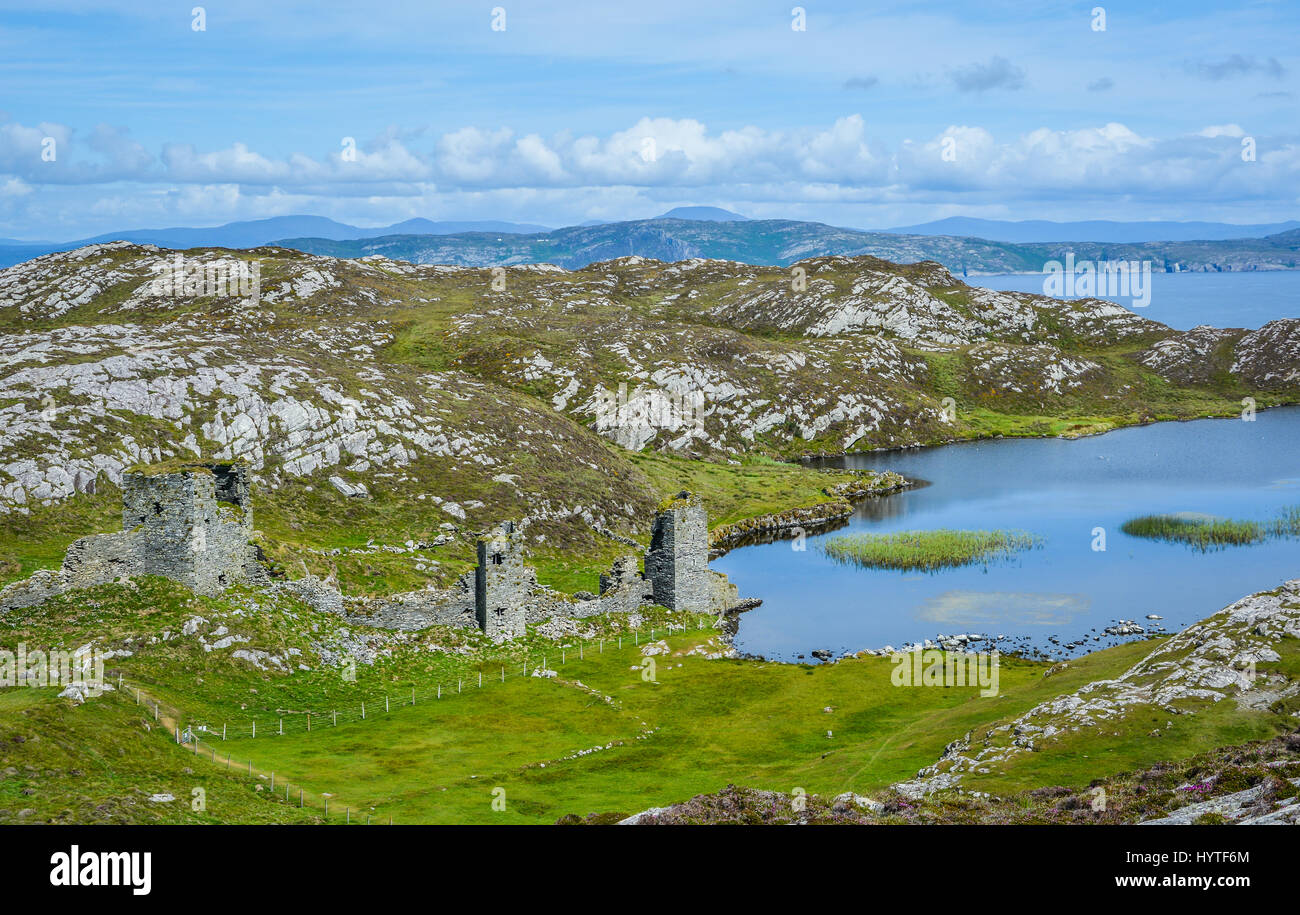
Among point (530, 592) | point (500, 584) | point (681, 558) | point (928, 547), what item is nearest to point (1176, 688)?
point (681, 558)

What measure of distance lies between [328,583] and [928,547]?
70.3m

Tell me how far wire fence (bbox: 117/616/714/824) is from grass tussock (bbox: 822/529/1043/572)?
41.3 metres

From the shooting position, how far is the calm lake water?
282 ft

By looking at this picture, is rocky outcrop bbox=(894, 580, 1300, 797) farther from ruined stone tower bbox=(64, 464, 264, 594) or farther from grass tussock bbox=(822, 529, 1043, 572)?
grass tussock bbox=(822, 529, 1043, 572)

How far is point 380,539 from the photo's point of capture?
307 ft

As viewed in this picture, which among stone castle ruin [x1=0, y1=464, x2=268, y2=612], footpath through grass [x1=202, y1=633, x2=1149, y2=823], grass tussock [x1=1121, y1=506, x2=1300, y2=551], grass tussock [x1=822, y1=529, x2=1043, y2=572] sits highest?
stone castle ruin [x1=0, y1=464, x2=268, y2=612]

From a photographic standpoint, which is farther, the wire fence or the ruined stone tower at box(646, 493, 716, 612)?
the ruined stone tower at box(646, 493, 716, 612)

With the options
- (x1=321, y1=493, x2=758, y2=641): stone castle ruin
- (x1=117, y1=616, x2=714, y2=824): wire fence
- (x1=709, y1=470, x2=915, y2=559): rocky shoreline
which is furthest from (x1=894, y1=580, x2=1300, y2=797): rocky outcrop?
(x1=709, y1=470, x2=915, y2=559): rocky shoreline

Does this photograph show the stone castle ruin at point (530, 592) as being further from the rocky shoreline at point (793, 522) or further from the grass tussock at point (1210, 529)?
the grass tussock at point (1210, 529)

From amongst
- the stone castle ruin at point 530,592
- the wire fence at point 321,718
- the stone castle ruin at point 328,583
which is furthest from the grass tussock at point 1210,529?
the wire fence at point 321,718

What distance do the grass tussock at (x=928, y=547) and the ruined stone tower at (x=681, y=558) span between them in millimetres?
34657

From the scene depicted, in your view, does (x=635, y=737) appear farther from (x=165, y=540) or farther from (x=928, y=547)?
(x=928, y=547)

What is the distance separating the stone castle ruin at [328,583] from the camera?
5941cm
